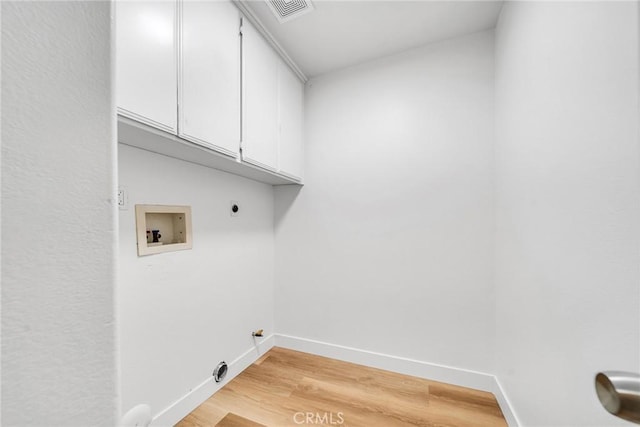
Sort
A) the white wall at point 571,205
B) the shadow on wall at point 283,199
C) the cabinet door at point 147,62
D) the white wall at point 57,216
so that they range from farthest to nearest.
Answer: the shadow on wall at point 283,199 < the cabinet door at point 147,62 < the white wall at point 571,205 < the white wall at point 57,216

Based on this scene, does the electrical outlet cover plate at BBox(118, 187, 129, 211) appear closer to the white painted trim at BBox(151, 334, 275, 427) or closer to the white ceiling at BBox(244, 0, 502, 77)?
the white painted trim at BBox(151, 334, 275, 427)

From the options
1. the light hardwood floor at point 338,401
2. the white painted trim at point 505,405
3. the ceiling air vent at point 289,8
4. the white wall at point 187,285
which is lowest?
the light hardwood floor at point 338,401

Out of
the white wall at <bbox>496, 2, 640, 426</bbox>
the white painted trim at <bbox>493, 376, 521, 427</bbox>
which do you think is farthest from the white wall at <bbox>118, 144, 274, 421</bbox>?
the white painted trim at <bbox>493, 376, 521, 427</bbox>

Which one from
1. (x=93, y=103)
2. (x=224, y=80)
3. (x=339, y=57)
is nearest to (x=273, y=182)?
(x=224, y=80)

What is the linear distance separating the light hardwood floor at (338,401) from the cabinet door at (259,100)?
4.68 ft

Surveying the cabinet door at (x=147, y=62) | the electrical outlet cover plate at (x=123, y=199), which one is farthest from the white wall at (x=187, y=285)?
the cabinet door at (x=147, y=62)

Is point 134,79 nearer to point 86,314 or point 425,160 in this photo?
point 86,314

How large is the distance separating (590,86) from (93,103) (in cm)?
115

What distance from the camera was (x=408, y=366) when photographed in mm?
1663

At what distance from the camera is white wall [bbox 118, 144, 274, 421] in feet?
3.56

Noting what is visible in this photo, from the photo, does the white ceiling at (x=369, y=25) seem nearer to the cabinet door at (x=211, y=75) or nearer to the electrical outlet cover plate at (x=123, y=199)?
→ the cabinet door at (x=211, y=75)

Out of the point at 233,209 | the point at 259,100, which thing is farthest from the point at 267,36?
the point at 233,209

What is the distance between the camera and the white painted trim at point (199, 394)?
→ 3.93 ft

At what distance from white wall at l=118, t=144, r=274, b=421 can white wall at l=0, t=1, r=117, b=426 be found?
0.68 m
